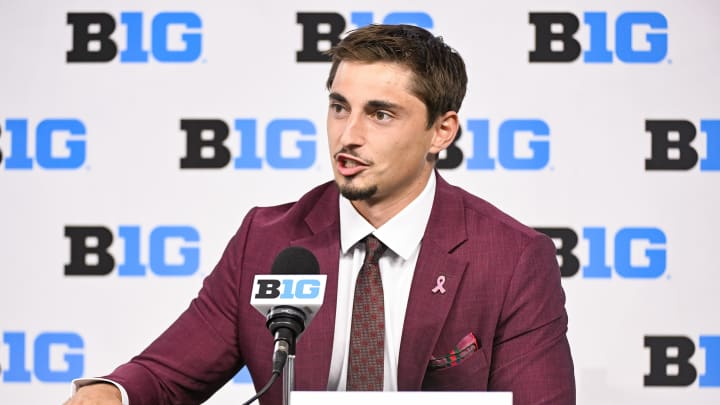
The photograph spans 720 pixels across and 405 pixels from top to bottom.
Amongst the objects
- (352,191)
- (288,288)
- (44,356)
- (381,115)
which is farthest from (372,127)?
(44,356)

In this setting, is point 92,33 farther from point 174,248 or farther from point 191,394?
point 191,394

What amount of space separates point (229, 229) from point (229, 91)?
55cm

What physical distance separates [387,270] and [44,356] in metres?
1.79

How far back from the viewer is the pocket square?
81.0 inches

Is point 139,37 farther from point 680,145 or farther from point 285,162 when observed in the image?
point 680,145

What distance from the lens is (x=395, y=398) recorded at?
1.32m

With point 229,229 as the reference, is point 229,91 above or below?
above

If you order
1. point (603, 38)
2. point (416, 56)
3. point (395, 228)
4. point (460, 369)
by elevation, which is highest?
point (603, 38)

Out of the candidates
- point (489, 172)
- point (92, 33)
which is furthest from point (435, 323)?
point (92, 33)

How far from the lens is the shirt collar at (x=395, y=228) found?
216 cm

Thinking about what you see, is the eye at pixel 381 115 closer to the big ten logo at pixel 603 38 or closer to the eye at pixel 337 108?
the eye at pixel 337 108

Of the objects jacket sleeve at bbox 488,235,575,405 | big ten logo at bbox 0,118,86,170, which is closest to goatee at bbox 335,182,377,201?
jacket sleeve at bbox 488,235,575,405

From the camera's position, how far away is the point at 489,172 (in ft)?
10.7

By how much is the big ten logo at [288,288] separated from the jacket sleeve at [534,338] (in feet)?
2.49
